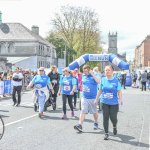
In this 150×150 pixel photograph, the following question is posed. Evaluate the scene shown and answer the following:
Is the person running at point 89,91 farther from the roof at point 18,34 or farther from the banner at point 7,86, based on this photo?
the roof at point 18,34

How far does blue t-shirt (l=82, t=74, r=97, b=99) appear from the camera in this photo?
1094 cm

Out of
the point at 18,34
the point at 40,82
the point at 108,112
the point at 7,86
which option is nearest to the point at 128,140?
A: the point at 108,112

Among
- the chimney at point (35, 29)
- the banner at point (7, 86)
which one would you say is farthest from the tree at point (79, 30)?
the banner at point (7, 86)

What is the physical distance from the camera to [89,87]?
1094 centimetres

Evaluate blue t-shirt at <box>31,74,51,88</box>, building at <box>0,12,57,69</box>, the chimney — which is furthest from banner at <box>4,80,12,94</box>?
the chimney

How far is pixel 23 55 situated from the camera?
71438mm

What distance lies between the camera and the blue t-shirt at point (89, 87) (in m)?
10.9

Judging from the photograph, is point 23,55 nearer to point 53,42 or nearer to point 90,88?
point 53,42

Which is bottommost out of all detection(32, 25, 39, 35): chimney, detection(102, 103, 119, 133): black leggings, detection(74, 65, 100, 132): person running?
detection(102, 103, 119, 133): black leggings

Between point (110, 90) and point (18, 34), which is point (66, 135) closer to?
point (110, 90)

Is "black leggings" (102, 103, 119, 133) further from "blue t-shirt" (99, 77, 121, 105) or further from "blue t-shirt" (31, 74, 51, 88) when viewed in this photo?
"blue t-shirt" (31, 74, 51, 88)

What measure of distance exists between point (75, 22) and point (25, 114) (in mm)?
63548

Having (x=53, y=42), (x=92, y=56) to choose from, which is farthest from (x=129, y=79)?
(x=53, y=42)

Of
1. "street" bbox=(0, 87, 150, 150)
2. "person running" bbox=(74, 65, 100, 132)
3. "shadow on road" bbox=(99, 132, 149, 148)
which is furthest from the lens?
"person running" bbox=(74, 65, 100, 132)
